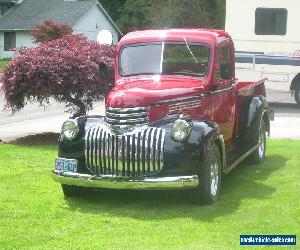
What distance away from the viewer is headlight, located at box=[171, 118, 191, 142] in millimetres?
7636

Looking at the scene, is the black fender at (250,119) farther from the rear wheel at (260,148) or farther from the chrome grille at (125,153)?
the chrome grille at (125,153)

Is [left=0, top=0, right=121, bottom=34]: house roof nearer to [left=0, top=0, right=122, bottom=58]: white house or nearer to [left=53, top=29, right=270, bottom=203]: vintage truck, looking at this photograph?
[left=0, top=0, right=122, bottom=58]: white house

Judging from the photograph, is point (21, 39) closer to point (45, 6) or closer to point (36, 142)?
point (45, 6)

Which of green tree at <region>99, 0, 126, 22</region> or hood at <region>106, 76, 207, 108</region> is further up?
green tree at <region>99, 0, 126, 22</region>

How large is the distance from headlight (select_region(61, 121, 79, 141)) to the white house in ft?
141

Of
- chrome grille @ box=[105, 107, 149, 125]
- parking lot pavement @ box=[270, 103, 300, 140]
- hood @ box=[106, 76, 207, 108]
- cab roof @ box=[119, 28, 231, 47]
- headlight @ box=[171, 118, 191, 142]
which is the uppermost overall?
cab roof @ box=[119, 28, 231, 47]

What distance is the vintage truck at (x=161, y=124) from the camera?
7645mm

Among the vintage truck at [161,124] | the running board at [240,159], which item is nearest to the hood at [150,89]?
the vintage truck at [161,124]

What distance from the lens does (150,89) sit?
27.1 ft

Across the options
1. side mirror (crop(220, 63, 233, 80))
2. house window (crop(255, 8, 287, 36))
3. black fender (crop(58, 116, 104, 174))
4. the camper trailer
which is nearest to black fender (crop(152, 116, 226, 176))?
black fender (crop(58, 116, 104, 174))

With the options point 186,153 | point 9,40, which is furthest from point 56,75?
point 9,40

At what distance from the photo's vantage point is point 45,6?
54.7 metres

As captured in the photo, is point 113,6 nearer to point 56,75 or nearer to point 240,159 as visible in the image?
point 56,75

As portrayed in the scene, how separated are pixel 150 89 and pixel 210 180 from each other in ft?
4.51
